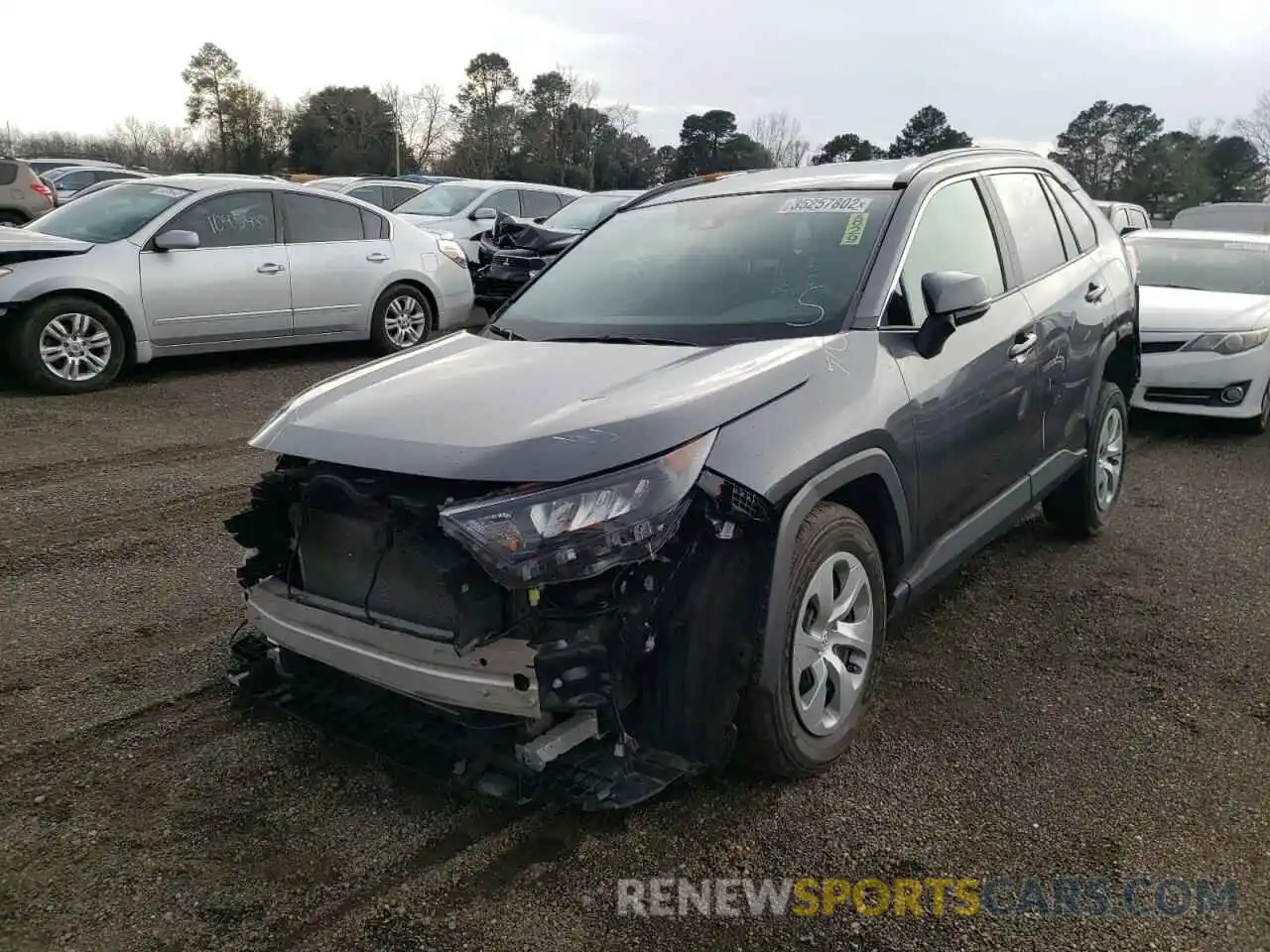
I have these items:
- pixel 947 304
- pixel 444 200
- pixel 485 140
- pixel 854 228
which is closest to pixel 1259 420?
pixel 854 228

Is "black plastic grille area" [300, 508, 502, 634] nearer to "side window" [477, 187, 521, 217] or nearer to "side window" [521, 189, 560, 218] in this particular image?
"side window" [477, 187, 521, 217]

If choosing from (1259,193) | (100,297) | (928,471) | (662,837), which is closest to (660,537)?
(662,837)

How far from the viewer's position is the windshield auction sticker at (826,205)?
3779mm

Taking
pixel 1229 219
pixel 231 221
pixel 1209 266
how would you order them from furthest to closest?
pixel 1229 219 < pixel 1209 266 < pixel 231 221

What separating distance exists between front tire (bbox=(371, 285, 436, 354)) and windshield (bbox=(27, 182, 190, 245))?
1986mm

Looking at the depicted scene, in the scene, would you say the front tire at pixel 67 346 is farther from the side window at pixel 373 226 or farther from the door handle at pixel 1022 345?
the door handle at pixel 1022 345

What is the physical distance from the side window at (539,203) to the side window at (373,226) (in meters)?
4.92

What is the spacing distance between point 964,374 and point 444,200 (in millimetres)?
12302

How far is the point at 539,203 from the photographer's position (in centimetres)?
1482

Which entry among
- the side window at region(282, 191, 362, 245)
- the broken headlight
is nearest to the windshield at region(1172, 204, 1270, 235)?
the side window at region(282, 191, 362, 245)

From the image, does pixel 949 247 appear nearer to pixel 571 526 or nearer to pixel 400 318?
pixel 571 526

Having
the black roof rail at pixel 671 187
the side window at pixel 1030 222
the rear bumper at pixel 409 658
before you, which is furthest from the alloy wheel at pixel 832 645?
the black roof rail at pixel 671 187

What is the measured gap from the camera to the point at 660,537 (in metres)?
2.53

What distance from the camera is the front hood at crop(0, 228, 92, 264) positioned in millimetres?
7680
